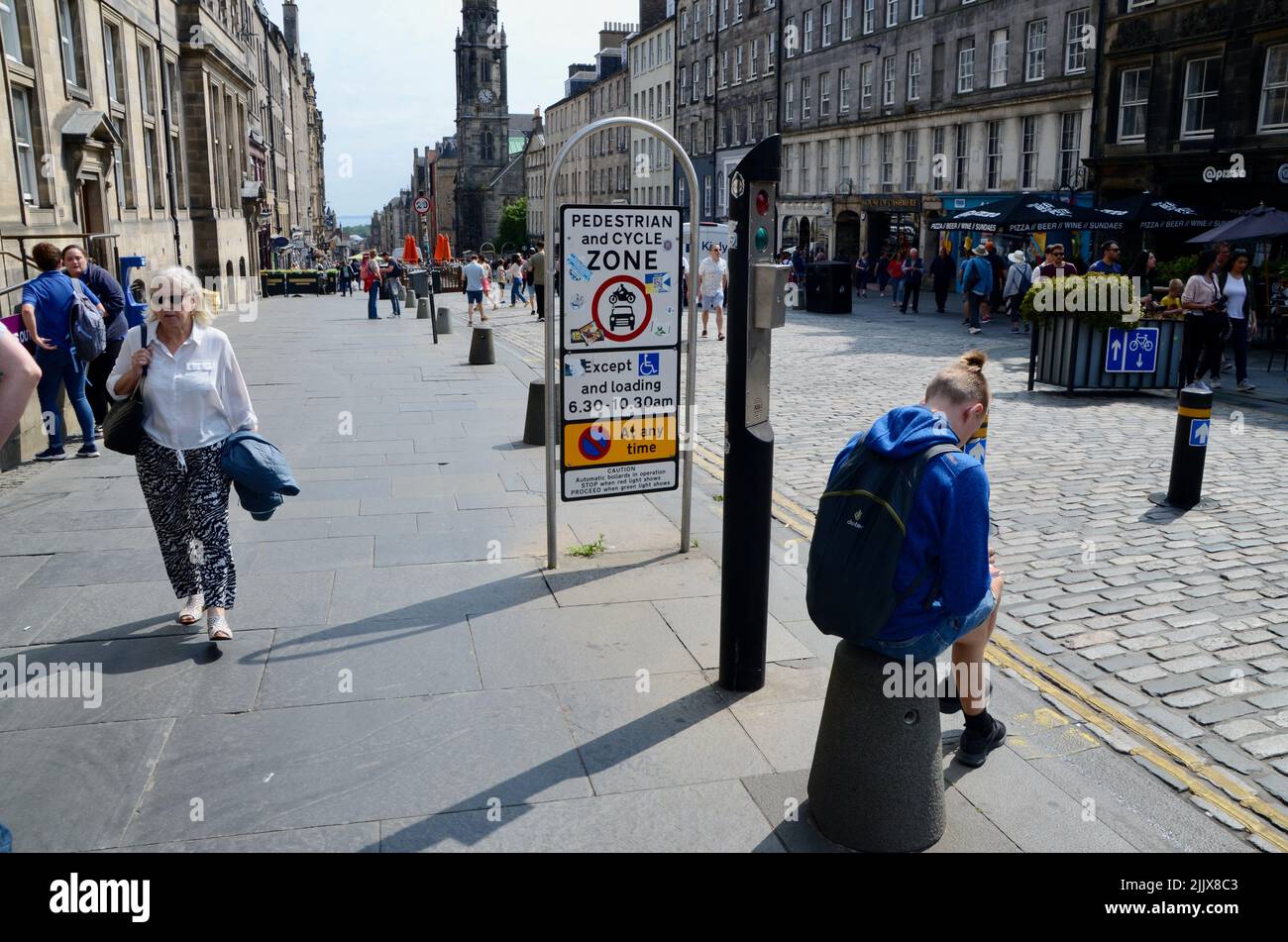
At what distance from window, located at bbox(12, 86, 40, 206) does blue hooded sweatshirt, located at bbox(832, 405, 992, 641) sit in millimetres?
15493

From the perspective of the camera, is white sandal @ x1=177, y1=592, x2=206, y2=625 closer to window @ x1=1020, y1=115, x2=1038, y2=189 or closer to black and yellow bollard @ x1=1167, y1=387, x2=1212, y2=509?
black and yellow bollard @ x1=1167, y1=387, x2=1212, y2=509

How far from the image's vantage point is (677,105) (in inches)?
2594

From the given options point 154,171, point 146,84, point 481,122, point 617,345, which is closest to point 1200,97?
point 617,345

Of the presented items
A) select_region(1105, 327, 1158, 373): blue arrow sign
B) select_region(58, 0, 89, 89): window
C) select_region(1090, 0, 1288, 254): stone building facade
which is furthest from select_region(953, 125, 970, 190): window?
select_region(58, 0, 89, 89): window

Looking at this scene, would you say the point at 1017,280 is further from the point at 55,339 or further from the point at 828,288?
the point at 55,339

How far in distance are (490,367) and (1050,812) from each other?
1376 cm

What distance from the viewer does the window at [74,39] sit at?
61.0 feet

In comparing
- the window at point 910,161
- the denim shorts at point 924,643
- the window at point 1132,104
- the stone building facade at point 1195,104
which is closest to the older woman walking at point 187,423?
the denim shorts at point 924,643

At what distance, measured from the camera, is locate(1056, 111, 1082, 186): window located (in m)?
31.6

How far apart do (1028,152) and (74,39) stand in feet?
89.0

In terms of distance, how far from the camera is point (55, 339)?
944cm

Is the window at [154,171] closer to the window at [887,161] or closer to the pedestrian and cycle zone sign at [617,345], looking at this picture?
the pedestrian and cycle zone sign at [617,345]
